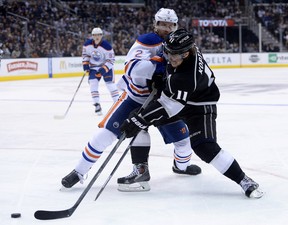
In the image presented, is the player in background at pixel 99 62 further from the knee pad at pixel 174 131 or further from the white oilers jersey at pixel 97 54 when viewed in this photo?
the knee pad at pixel 174 131

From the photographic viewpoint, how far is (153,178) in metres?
3.77

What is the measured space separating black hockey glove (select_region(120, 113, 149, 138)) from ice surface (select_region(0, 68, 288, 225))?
0.40 metres

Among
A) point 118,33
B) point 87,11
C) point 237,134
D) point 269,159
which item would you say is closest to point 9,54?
point 118,33

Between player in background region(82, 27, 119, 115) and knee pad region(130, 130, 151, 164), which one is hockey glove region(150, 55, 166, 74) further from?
player in background region(82, 27, 119, 115)

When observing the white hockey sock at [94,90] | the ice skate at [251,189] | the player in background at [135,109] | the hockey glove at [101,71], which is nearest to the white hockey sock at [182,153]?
the player in background at [135,109]

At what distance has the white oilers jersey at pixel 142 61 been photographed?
10.5 ft

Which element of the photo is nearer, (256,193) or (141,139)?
(256,193)

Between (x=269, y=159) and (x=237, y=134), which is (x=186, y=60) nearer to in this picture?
(x=269, y=159)

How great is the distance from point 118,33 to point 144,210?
15619mm

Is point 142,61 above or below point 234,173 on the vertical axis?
above

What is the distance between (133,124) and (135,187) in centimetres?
54

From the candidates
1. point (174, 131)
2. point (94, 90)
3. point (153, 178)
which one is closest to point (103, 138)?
point (174, 131)

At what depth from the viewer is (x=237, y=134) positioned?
5660 millimetres

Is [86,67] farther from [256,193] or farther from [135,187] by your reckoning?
[256,193]
